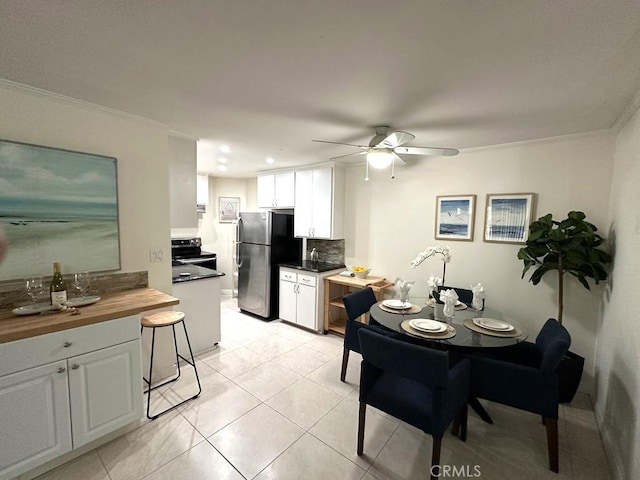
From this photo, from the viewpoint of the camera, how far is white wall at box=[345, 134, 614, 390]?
253 cm

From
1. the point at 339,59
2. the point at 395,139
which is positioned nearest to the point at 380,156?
the point at 395,139

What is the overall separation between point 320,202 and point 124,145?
7.93 ft

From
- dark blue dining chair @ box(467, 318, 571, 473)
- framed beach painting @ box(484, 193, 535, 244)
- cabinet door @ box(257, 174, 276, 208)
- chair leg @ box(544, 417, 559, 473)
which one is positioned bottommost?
chair leg @ box(544, 417, 559, 473)

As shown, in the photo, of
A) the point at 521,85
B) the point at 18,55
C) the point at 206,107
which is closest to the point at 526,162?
the point at 521,85

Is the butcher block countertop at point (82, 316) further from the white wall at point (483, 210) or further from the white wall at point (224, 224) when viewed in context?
the white wall at point (224, 224)

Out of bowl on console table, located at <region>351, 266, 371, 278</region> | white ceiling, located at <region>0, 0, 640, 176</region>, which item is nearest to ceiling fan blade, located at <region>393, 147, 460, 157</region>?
white ceiling, located at <region>0, 0, 640, 176</region>

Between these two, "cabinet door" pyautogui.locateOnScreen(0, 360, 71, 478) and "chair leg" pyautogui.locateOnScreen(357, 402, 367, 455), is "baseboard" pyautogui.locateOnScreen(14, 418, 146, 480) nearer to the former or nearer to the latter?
"cabinet door" pyautogui.locateOnScreen(0, 360, 71, 478)

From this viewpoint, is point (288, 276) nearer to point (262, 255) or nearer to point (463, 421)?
point (262, 255)

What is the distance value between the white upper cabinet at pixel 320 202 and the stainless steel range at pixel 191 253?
6.21 ft

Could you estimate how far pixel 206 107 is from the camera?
A: 6.82 feet

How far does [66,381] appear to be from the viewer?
1657 millimetres

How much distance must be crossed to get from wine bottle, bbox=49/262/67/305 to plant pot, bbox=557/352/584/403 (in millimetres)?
3851

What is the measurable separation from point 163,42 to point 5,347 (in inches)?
70.7

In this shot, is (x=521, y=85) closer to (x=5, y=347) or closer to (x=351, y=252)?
(x=351, y=252)
